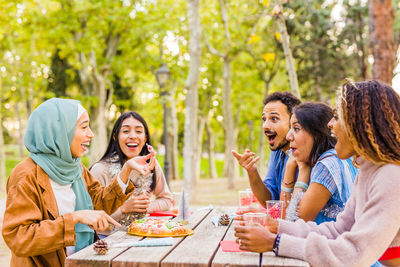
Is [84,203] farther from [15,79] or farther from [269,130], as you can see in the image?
[15,79]

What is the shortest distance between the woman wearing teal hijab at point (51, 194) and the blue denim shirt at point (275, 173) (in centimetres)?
155

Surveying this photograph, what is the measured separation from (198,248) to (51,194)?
3.44ft

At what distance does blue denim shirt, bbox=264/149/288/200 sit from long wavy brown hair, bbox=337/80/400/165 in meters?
1.99

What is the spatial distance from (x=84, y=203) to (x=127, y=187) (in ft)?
1.29

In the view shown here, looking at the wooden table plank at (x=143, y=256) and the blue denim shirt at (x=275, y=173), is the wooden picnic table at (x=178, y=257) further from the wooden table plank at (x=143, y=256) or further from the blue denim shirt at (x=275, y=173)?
the blue denim shirt at (x=275, y=173)

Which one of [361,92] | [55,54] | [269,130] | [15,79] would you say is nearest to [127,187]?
[269,130]

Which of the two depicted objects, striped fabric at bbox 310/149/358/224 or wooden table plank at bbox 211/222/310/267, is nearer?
wooden table plank at bbox 211/222/310/267

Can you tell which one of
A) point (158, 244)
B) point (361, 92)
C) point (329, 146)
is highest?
point (361, 92)

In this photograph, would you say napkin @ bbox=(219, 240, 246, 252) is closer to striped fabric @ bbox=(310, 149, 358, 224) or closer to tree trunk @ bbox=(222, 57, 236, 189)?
striped fabric @ bbox=(310, 149, 358, 224)

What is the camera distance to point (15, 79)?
2753 centimetres

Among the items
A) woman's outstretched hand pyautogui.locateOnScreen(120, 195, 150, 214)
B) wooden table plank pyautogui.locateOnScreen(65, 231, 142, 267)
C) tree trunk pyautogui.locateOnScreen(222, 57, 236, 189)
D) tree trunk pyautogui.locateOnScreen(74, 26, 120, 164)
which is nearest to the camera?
wooden table plank pyautogui.locateOnScreen(65, 231, 142, 267)

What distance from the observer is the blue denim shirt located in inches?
167

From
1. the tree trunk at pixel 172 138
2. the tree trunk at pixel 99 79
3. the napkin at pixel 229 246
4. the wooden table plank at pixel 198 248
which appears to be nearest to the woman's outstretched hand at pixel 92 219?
the wooden table plank at pixel 198 248

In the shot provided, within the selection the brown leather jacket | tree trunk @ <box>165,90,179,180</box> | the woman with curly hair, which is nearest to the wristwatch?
the woman with curly hair
